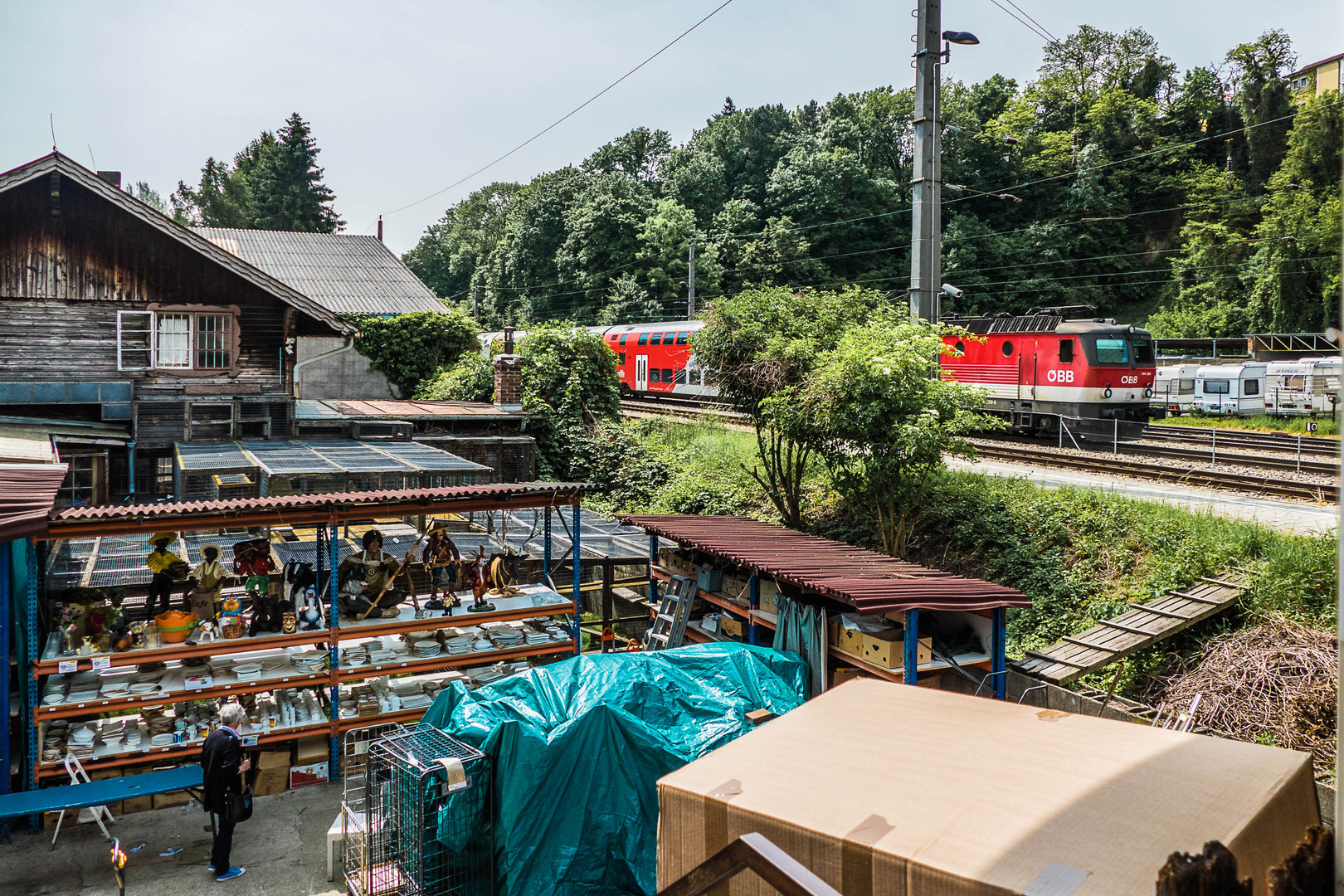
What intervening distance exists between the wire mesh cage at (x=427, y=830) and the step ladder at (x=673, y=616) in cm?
505

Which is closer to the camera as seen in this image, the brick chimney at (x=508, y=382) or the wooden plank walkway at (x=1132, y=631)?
the wooden plank walkway at (x=1132, y=631)

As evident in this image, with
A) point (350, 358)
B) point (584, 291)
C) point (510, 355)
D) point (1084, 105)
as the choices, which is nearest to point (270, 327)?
point (510, 355)

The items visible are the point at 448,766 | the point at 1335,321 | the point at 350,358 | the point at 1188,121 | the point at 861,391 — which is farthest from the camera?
the point at 1188,121

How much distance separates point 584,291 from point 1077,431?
110 feet

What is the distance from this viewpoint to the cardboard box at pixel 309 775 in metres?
10.3

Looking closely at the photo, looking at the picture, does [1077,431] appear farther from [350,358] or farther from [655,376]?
[350,358]

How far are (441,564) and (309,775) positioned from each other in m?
2.78

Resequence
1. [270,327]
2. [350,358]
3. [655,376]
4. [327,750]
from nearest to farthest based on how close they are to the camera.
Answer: [327,750] < [270,327] < [350,358] < [655,376]

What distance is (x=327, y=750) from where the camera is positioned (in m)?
10.6

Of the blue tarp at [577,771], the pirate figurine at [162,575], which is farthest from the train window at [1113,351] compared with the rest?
the pirate figurine at [162,575]

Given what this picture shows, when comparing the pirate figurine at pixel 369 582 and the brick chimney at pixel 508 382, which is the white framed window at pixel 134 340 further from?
the pirate figurine at pixel 369 582

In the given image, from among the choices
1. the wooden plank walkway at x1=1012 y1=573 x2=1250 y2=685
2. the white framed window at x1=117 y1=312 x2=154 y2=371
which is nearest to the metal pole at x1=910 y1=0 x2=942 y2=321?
the wooden plank walkway at x1=1012 y1=573 x2=1250 y2=685

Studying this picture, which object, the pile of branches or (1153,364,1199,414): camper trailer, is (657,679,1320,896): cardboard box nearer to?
the pile of branches

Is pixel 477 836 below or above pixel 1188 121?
below
